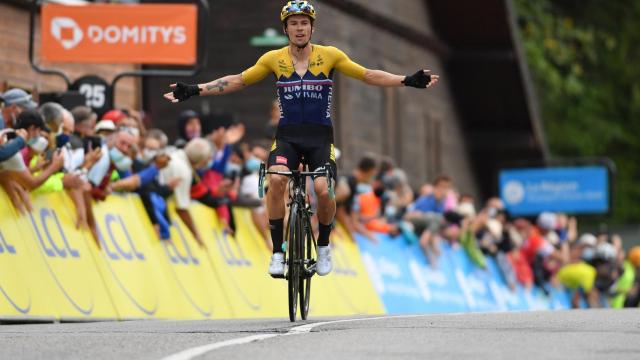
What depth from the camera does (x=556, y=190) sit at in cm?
4172

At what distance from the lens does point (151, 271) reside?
711 inches

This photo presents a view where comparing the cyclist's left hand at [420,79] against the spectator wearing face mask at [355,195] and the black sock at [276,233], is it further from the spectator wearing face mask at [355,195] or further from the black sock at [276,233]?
the spectator wearing face mask at [355,195]

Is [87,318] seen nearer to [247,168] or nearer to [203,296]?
[203,296]

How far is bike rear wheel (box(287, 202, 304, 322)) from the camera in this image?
14266 mm

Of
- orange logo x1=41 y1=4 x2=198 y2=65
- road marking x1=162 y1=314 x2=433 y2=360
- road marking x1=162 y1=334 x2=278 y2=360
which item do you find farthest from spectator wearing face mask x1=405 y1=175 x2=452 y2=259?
road marking x1=162 y1=334 x2=278 y2=360

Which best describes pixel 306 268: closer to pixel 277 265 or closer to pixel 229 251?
pixel 277 265

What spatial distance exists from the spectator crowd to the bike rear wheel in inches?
102

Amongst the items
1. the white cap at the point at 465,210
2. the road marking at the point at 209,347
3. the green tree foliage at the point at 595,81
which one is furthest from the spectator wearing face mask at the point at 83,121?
the green tree foliage at the point at 595,81

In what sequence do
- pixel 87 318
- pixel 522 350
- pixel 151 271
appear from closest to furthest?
pixel 522 350, pixel 87 318, pixel 151 271

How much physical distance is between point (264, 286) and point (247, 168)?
4.88ft

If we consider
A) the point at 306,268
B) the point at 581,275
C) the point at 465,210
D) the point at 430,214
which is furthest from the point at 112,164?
the point at 581,275

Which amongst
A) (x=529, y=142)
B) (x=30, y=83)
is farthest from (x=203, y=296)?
(x=529, y=142)

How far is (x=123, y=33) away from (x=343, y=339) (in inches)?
406

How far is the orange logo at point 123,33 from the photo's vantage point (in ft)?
69.2
